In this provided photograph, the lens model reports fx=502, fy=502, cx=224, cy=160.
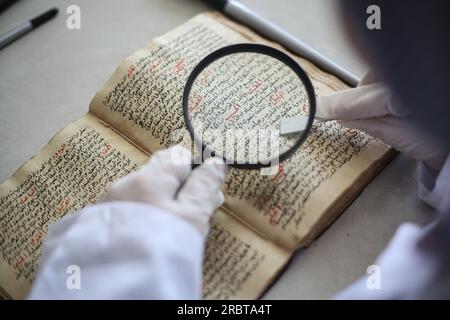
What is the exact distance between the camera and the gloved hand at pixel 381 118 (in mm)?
935

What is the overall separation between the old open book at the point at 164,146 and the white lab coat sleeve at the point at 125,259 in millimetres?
102

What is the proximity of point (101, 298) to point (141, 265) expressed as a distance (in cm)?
8

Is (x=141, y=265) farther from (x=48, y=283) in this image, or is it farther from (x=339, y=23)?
(x=339, y=23)

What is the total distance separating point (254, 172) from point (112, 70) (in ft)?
1.59

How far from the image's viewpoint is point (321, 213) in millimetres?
907

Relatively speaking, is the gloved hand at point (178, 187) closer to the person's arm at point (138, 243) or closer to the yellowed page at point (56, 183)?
the person's arm at point (138, 243)

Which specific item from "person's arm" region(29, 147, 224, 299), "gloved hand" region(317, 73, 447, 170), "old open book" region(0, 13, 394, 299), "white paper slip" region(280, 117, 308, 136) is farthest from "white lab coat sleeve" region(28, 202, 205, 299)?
"gloved hand" region(317, 73, 447, 170)

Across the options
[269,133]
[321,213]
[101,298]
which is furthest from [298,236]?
[101,298]

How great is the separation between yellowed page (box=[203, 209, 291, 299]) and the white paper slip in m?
0.21

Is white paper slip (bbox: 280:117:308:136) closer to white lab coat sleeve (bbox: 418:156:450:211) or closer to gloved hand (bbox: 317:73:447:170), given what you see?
gloved hand (bbox: 317:73:447:170)

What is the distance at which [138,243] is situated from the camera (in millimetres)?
782

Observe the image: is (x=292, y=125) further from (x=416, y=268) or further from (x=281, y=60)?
(x=416, y=268)
